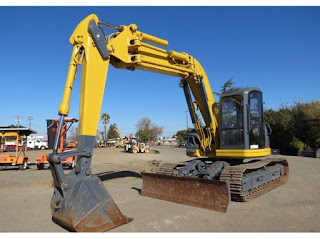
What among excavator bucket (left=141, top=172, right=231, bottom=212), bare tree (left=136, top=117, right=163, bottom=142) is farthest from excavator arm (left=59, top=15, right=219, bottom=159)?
bare tree (left=136, top=117, right=163, bottom=142)

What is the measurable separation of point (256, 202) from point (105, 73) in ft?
15.6

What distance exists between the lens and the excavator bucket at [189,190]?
244 inches

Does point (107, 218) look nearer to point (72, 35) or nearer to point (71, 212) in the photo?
point (71, 212)

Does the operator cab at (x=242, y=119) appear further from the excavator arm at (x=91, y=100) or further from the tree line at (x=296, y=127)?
the tree line at (x=296, y=127)

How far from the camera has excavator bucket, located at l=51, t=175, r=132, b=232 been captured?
4.49 meters

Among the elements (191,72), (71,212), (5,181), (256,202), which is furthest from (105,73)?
(5,181)

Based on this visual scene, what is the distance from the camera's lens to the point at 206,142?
348 inches

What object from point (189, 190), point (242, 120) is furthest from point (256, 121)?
point (189, 190)

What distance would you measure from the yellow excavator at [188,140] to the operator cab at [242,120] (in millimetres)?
28

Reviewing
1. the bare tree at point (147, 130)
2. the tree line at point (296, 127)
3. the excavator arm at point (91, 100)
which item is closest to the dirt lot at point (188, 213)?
the excavator arm at point (91, 100)

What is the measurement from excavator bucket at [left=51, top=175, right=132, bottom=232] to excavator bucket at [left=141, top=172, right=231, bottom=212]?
228 cm

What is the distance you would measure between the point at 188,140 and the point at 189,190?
2747 millimetres

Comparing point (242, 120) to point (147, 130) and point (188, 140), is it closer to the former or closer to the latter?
point (188, 140)

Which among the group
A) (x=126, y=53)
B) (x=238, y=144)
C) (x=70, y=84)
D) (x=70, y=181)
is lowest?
(x=70, y=181)
